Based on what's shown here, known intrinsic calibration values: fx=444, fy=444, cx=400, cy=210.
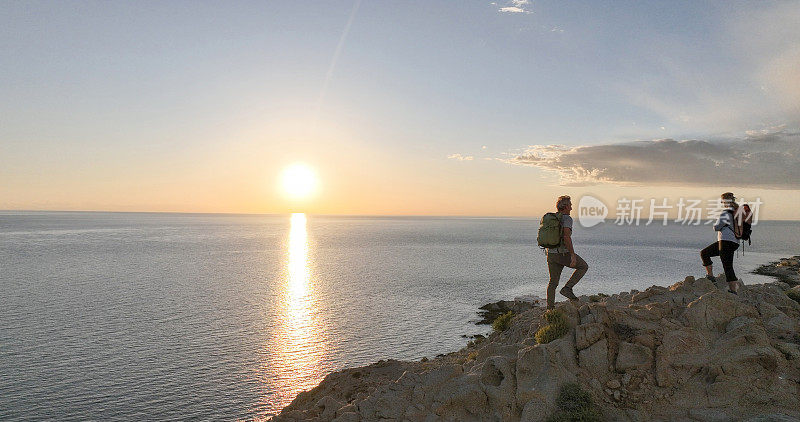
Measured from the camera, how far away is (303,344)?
36.3 metres

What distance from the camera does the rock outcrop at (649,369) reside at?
11.7m

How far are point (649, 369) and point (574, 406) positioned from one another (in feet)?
8.43

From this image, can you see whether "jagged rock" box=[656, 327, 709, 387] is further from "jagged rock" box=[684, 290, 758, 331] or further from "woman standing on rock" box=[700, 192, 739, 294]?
"woman standing on rock" box=[700, 192, 739, 294]

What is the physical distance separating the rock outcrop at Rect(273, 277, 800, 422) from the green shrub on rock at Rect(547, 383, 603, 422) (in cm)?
25

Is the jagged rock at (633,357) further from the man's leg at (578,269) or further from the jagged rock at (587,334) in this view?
the man's leg at (578,269)

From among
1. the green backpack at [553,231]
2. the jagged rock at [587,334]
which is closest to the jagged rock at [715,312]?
the jagged rock at [587,334]

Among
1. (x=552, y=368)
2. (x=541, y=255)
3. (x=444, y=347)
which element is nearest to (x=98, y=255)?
(x=444, y=347)

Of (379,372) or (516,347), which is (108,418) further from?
(516,347)

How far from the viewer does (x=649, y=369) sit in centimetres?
1270

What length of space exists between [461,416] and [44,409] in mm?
23341

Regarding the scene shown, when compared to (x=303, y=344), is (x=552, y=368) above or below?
above

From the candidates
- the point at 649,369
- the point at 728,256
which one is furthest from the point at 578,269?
the point at 728,256

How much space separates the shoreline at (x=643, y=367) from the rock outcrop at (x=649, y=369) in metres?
0.03

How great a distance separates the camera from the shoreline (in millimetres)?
11750
